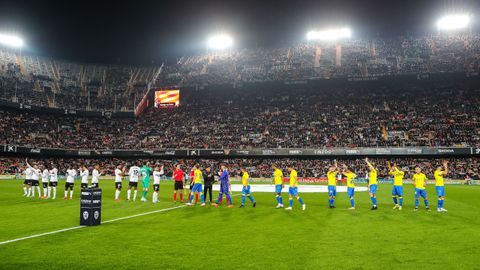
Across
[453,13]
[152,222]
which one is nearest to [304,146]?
[453,13]

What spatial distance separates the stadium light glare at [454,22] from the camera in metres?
65.1

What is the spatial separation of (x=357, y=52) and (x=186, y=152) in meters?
36.5

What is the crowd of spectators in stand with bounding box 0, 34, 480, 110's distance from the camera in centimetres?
6400

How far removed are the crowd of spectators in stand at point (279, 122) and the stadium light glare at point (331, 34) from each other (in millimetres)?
11495

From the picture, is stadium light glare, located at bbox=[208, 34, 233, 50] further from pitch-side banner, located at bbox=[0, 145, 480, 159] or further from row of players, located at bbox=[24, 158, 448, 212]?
row of players, located at bbox=[24, 158, 448, 212]

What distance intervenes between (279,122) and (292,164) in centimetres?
960

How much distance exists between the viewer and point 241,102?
70.8 m

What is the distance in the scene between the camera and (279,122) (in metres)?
63.7

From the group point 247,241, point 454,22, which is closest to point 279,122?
point 454,22

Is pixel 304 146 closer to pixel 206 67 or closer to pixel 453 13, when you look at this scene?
pixel 206 67

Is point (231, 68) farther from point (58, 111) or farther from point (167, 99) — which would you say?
point (58, 111)

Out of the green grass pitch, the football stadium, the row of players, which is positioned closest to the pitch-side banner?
the football stadium

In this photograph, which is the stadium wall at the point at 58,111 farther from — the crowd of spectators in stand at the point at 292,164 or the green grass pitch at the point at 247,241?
the green grass pitch at the point at 247,241

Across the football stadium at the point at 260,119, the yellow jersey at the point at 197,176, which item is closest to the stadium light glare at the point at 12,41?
the football stadium at the point at 260,119
